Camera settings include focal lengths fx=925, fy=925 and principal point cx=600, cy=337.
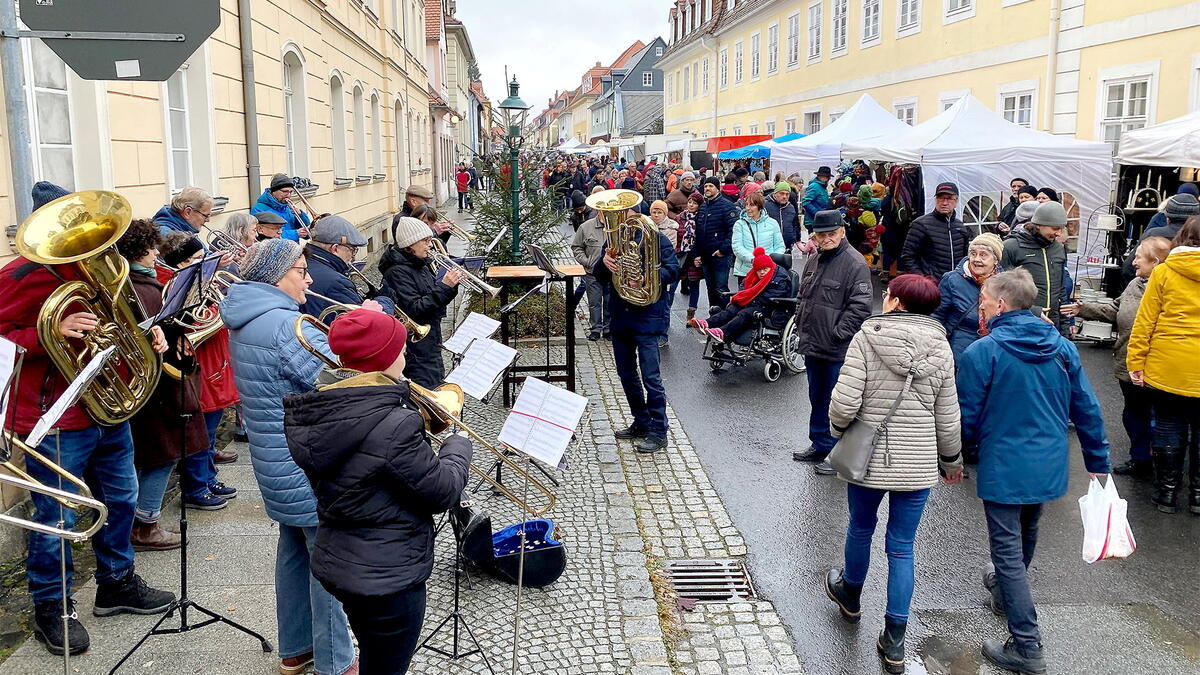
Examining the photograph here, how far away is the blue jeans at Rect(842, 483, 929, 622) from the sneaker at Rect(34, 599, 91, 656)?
3.52m

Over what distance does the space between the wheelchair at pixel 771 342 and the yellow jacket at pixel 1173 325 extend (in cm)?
400

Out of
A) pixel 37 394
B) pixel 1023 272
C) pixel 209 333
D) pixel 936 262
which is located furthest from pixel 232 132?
pixel 1023 272

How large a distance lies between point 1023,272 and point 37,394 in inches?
176

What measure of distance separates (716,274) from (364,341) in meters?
8.89

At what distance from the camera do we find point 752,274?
31.3ft

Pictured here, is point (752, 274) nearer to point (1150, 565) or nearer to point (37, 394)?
point (1150, 565)

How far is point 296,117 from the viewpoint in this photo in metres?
13.2

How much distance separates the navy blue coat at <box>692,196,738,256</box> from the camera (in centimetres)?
1110

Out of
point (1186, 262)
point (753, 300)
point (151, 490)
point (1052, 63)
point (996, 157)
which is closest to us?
point (151, 490)

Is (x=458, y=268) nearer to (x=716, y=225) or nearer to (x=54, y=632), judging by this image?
(x=54, y=632)

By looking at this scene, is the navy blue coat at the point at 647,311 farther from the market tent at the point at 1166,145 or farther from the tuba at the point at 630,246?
the market tent at the point at 1166,145

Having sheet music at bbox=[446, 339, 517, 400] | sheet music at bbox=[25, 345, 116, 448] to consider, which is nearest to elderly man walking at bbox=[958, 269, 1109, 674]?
sheet music at bbox=[446, 339, 517, 400]

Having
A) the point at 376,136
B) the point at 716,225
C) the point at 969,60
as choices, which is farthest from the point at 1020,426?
the point at 376,136

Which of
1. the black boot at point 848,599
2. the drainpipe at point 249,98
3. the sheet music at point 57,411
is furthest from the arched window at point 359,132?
the sheet music at point 57,411
